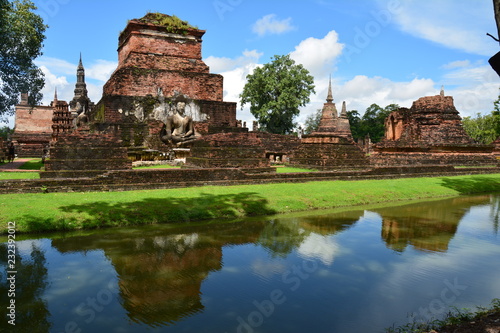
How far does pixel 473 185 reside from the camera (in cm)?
1495

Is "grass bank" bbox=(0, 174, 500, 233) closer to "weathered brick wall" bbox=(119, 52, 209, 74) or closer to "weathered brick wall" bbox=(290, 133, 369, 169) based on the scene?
"weathered brick wall" bbox=(290, 133, 369, 169)

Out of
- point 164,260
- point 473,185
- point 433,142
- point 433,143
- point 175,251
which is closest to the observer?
point 164,260

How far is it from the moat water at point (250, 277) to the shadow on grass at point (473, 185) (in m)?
6.96

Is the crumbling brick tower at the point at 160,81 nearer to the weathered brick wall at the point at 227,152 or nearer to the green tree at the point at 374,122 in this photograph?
the weathered brick wall at the point at 227,152

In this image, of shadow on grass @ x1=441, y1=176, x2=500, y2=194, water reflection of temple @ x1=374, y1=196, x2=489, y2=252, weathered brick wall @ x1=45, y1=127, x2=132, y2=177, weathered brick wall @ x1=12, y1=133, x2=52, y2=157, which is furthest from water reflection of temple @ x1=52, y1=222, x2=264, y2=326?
weathered brick wall @ x1=12, y1=133, x2=52, y2=157

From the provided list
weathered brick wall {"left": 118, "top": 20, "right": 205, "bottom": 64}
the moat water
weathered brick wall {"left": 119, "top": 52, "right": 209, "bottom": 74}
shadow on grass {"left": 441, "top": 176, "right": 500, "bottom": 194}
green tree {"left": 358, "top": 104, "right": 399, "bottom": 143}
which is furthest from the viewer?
green tree {"left": 358, "top": 104, "right": 399, "bottom": 143}

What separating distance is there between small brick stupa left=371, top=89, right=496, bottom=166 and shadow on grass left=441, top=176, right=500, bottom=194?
188 inches

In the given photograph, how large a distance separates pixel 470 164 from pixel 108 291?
72.4 ft

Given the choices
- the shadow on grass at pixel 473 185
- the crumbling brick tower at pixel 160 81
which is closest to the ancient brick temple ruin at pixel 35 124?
the crumbling brick tower at pixel 160 81

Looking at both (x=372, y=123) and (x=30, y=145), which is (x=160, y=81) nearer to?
(x=30, y=145)

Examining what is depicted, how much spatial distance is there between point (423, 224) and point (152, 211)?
5.81 metres

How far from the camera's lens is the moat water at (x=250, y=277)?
3.77m

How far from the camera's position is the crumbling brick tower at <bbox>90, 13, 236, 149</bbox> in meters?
18.9

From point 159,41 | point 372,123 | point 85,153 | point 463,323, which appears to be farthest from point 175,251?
point 372,123
